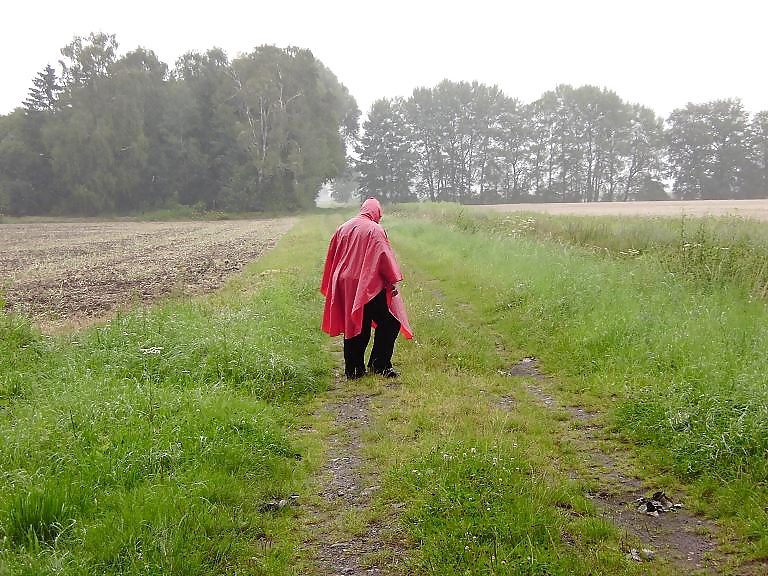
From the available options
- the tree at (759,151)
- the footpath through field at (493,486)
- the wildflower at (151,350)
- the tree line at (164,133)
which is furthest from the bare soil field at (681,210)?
the tree at (759,151)

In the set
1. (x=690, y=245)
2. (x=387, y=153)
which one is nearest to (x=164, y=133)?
(x=387, y=153)

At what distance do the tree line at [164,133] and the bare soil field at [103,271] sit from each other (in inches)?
1055

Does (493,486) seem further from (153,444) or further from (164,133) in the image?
(164,133)

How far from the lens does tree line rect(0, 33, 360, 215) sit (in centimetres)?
5422

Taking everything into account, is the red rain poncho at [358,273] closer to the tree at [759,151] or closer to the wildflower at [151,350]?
the wildflower at [151,350]

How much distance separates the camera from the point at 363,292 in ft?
21.4

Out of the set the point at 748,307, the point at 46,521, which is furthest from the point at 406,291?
the point at 46,521

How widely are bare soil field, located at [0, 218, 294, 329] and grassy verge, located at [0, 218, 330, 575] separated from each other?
3.55 metres

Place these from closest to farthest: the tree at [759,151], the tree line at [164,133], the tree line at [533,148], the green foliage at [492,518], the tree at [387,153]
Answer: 1. the green foliage at [492,518]
2. the tree line at [164,133]
3. the tree at [759,151]
4. the tree line at [533,148]
5. the tree at [387,153]

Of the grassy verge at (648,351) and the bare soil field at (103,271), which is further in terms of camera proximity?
the bare soil field at (103,271)

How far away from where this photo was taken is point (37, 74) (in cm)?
5619

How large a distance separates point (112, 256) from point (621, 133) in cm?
6538

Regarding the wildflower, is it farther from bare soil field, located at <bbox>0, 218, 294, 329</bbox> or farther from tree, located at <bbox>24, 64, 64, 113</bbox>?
tree, located at <bbox>24, 64, 64, 113</bbox>

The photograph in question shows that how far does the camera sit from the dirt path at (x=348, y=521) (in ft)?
10.9
